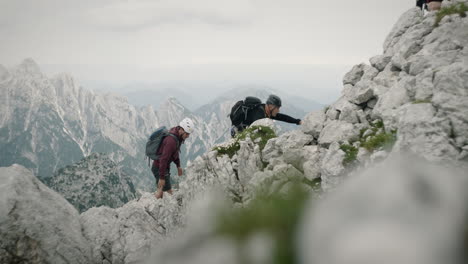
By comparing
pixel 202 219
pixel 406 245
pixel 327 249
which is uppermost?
pixel 406 245

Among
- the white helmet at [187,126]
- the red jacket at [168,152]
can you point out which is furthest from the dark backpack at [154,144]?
the white helmet at [187,126]

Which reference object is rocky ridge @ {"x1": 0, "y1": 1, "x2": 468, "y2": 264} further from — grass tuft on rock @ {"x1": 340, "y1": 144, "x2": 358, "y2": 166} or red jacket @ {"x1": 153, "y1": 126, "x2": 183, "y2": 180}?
red jacket @ {"x1": 153, "y1": 126, "x2": 183, "y2": 180}

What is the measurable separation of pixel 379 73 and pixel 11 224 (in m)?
20.5

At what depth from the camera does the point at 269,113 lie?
19.2 metres

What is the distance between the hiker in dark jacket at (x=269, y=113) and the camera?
18.5 meters

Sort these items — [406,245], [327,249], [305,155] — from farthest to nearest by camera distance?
[305,155] < [327,249] < [406,245]

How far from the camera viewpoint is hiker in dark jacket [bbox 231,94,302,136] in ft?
60.6

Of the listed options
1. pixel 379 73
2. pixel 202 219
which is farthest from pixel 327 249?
pixel 379 73

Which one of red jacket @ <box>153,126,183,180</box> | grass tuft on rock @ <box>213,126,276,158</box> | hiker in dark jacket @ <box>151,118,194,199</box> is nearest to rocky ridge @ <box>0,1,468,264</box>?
grass tuft on rock @ <box>213,126,276,158</box>

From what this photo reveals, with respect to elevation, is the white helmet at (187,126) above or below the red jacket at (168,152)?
above

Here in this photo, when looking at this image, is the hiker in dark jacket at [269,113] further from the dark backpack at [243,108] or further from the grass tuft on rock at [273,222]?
the grass tuft on rock at [273,222]

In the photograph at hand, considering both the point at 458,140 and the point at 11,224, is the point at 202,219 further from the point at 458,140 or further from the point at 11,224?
the point at 11,224

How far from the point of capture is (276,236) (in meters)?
2.28

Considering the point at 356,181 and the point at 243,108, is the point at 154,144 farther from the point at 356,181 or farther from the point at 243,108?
the point at 356,181
